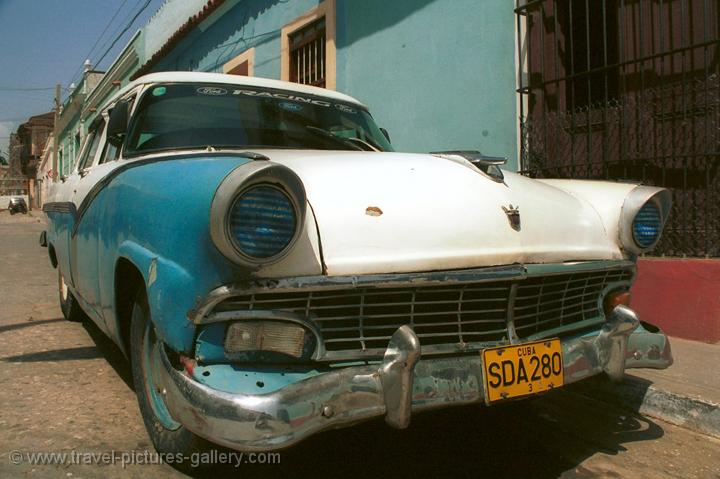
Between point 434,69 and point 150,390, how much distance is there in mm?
4788

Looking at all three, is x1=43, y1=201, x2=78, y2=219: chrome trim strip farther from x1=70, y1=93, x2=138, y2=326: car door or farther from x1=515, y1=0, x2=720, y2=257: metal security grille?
x1=515, y1=0, x2=720, y2=257: metal security grille

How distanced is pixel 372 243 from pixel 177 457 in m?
0.95

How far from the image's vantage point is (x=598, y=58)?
5441mm

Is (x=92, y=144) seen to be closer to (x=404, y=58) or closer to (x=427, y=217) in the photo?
(x=427, y=217)

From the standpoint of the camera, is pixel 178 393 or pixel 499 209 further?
pixel 499 209

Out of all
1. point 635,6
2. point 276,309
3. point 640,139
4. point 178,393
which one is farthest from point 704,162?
point 178,393

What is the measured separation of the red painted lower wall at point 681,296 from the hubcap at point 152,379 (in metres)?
3.29

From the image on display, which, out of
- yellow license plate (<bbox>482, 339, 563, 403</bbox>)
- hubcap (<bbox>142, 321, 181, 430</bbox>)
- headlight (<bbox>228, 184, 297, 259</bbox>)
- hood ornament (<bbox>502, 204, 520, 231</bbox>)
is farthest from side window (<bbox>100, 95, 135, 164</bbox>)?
yellow license plate (<bbox>482, 339, 563, 403</bbox>)

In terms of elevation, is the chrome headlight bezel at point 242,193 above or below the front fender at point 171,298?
above

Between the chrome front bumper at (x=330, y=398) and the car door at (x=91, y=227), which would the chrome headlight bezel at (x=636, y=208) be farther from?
the car door at (x=91, y=227)

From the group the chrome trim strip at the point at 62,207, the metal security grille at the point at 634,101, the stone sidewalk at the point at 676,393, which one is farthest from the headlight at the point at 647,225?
the chrome trim strip at the point at 62,207

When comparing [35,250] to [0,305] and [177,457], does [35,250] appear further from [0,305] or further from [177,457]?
[177,457]

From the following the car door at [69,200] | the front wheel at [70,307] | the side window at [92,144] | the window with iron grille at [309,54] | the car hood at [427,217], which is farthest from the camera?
the window with iron grille at [309,54]

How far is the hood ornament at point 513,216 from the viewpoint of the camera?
216 cm
